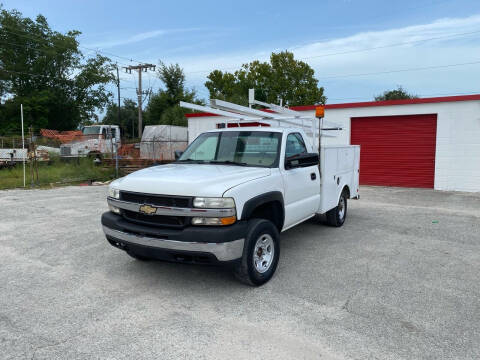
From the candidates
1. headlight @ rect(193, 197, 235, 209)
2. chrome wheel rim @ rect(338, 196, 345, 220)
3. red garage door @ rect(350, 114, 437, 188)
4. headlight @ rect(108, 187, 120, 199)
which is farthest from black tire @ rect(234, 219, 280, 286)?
red garage door @ rect(350, 114, 437, 188)

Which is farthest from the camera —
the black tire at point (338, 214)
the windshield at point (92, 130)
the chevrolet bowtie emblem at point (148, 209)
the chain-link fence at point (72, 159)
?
A: the windshield at point (92, 130)

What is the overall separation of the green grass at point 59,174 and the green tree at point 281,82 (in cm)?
3080

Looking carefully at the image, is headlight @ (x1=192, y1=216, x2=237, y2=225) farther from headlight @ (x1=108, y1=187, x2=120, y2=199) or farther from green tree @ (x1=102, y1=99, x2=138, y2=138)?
green tree @ (x1=102, y1=99, x2=138, y2=138)

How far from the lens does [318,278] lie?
4.58 metres

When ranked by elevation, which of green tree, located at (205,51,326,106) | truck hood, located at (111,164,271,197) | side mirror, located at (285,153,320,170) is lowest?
truck hood, located at (111,164,271,197)

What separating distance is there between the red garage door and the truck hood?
1146 centimetres

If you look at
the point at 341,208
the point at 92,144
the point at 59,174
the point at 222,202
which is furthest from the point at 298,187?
the point at 92,144

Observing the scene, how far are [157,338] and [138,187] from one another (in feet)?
5.40

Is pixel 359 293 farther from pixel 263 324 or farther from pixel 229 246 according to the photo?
pixel 229 246

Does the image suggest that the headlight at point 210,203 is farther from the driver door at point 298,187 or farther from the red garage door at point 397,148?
the red garage door at point 397,148

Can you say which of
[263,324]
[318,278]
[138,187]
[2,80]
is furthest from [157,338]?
[2,80]

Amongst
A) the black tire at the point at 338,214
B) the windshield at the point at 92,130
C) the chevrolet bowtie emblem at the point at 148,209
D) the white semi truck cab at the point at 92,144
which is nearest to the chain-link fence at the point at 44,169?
the white semi truck cab at the point at 92,144

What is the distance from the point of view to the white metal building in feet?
42.9

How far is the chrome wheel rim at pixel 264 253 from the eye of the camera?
14.1ft
